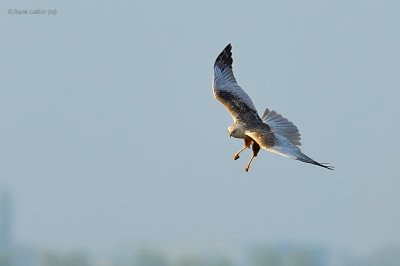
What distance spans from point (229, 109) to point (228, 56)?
4.01 ft

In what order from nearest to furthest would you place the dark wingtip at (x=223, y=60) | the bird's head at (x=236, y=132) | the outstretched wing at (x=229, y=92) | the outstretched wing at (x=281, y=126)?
the bird's head at (x=236, y=132)
the outstretched wing at (x=281, y=126)
the outstretched wing at (x=229, y=92)
the dark wingtip at (x=223, y=60)

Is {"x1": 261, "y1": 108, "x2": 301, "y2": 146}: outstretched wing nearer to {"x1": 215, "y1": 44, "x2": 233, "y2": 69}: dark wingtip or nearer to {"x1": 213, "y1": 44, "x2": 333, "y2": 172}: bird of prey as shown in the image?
{"x1": 213, "y1": 44, "x2": 333, "y2": 172}: bird of prey

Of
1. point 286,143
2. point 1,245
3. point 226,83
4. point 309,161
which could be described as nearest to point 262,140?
point 286,143

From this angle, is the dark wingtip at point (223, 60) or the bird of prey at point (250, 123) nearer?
the bird of prey at point (250, 123)

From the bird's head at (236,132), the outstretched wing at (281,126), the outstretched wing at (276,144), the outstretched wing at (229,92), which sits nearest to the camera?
the outstretched wing at (276,144)

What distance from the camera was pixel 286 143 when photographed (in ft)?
50.1

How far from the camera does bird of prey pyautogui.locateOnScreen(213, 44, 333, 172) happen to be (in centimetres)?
1517

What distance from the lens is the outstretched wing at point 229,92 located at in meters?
17.1

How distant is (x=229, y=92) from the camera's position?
1772 cm

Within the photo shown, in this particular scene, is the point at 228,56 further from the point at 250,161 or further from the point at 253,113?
the point at 250,161

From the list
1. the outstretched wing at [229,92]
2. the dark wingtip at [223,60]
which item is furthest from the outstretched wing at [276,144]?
the dark wingtip at [223,60]

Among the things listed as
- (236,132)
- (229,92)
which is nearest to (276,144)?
(236,132)

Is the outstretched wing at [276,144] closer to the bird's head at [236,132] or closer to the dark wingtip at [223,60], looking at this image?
→ the bird's head at [236,132]

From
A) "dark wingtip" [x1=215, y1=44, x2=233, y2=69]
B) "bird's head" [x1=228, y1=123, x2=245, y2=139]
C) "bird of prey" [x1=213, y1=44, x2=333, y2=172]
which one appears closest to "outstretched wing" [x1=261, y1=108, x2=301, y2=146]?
"bird of prey" [x1=213, y1=44, x2=333, y2=172]
